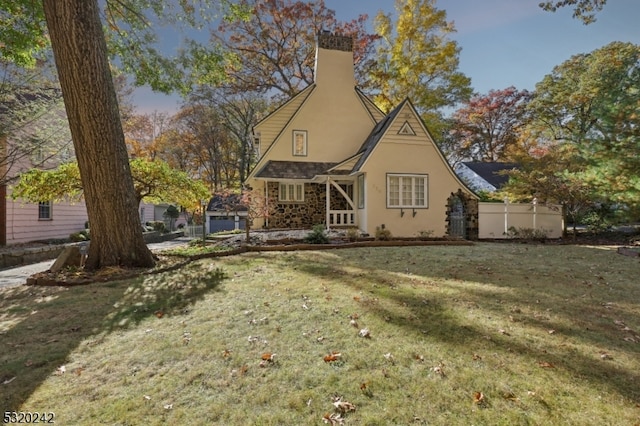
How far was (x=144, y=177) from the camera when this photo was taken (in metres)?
9.76

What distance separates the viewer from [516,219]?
1442 centimetres

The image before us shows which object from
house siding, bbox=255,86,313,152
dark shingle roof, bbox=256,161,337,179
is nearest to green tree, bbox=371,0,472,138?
house siding, bbox=255,86,313,152

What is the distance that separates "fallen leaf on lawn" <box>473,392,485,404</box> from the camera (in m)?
2.40

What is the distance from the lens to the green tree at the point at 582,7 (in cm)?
610

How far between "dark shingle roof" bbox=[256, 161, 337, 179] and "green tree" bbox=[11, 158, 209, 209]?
496 cm

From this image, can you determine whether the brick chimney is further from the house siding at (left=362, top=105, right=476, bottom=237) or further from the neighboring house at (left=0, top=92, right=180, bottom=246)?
the neighboring house at (left=0, top=92, right=180, bottom=246)

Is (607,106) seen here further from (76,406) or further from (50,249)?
(50,249)

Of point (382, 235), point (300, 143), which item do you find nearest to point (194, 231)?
point (300, 143)

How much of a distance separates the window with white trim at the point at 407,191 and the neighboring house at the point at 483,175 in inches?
574

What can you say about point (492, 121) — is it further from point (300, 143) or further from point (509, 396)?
point (509, 396)

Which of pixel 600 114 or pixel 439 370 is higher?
pixel 600 114

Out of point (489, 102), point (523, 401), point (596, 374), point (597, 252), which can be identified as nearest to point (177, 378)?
point (523, 401)

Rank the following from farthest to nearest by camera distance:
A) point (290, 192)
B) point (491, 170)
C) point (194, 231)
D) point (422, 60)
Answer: point (491, 170)
point (194, 231)
point (422, 60)
point (290, 192)

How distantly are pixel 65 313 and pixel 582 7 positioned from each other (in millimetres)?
10301
